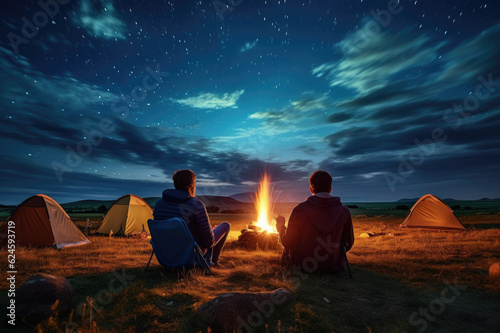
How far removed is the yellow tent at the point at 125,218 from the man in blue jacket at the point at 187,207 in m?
10.9

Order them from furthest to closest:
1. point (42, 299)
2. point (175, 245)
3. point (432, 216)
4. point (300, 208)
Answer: point (432, 216) → point (175, 245) → point (300, 208) → point (42, 299)

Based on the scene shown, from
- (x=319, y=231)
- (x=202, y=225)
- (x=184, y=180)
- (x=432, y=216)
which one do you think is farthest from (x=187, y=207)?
(x=432, y=216)

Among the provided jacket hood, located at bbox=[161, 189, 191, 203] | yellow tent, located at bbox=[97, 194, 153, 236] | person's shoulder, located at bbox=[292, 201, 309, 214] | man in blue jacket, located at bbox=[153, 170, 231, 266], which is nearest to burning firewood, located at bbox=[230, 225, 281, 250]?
man in blue jacket, located at bbox=[153, 170, 231, 266]

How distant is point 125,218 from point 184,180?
1152cm

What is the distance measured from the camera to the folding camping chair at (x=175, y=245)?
6055 mm

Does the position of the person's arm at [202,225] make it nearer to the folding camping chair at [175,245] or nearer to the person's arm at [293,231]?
the folding camping chair at [175,245]

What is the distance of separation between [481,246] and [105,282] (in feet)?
45.4

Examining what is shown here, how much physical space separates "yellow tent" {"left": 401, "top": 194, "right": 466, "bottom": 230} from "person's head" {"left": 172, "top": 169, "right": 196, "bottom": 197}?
18186 millimetres

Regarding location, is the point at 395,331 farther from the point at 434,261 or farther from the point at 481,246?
the point at 481,246

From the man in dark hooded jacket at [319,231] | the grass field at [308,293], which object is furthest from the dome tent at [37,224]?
the man in dark hooded jacket at [319,231]

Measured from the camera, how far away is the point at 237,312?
12.7ft

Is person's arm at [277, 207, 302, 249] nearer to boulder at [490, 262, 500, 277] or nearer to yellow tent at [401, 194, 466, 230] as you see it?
boulder at [490, 262, 500, 277]

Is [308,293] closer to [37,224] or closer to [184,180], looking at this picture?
[184,180]

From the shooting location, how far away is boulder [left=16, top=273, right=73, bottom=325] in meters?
4.00
